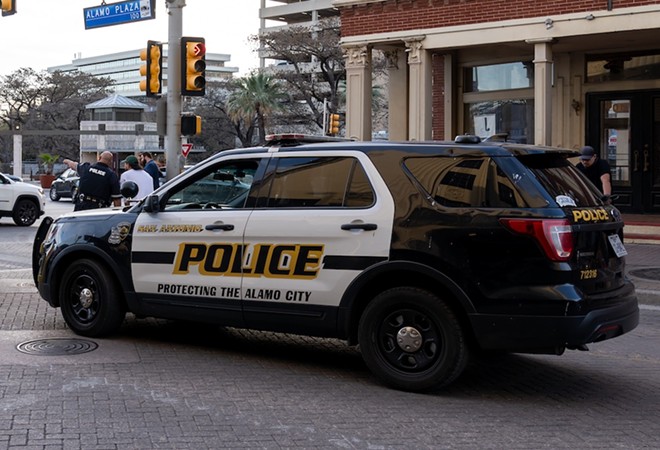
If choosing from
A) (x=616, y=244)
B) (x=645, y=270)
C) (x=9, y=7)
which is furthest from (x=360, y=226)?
(x=9, y=7)

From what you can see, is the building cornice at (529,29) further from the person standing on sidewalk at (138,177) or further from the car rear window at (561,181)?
the car rear window at (561,181)

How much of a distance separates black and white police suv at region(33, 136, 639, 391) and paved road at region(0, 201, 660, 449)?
14.3 inches

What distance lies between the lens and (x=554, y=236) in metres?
5.60

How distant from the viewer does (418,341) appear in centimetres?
599

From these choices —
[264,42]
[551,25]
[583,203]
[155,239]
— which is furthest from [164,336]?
[264,42]

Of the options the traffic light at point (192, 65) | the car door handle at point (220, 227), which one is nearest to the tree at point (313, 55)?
the traffic light at point (192, 65)

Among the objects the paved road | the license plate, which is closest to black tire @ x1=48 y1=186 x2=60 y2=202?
the paved road

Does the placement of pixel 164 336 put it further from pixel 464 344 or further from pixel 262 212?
pixel 464 344

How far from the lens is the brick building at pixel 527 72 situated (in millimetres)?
18625

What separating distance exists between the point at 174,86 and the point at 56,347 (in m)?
9.27

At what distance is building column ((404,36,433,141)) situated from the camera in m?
20.4

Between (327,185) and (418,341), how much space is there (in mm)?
1389

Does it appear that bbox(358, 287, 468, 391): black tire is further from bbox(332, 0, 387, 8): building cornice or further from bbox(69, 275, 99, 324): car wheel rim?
bbox(332, 0, 387, 8): building cornice

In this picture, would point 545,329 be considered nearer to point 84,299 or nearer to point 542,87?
point 84,299
